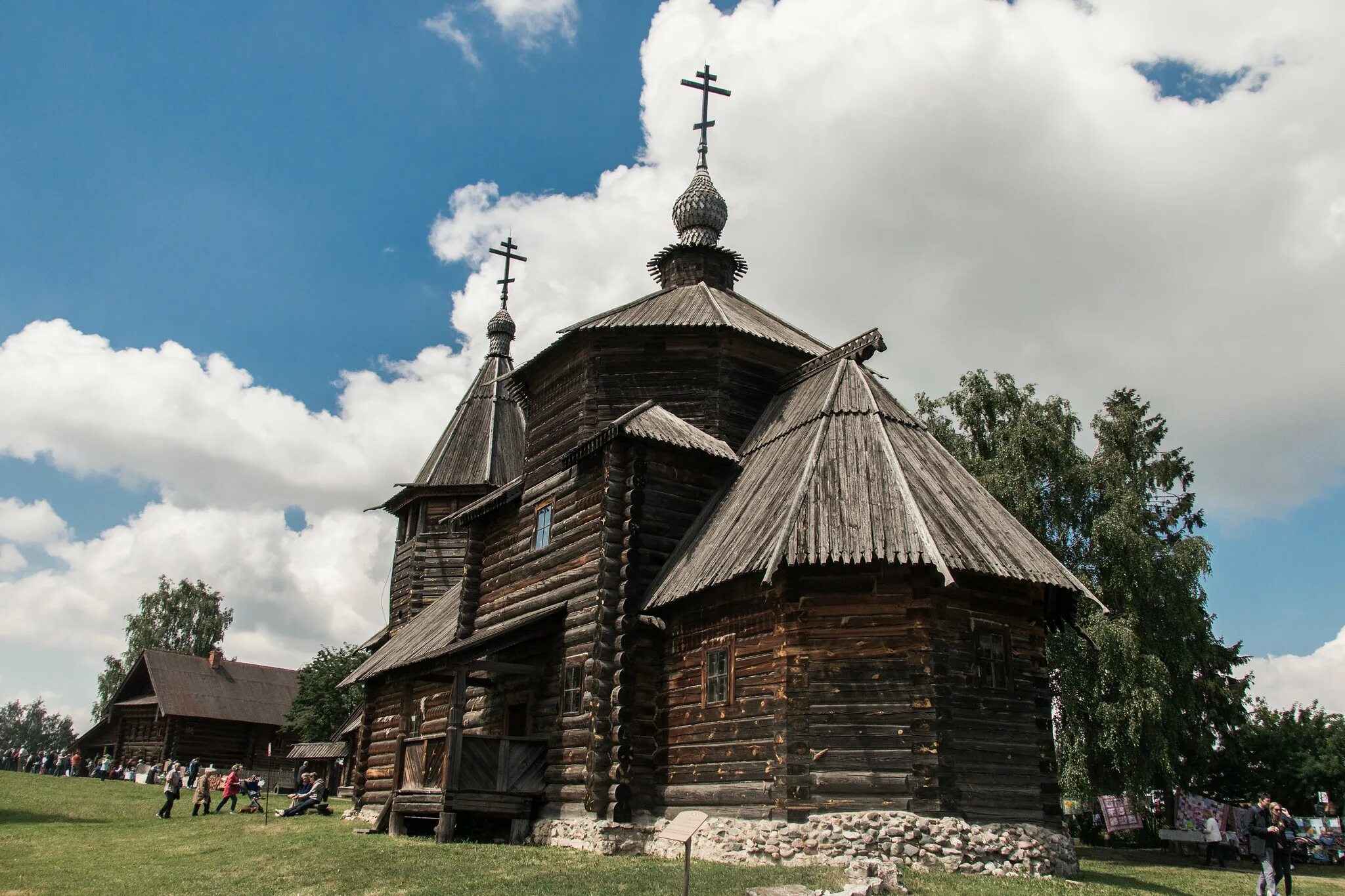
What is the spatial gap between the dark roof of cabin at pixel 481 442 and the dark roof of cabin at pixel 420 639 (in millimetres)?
6251

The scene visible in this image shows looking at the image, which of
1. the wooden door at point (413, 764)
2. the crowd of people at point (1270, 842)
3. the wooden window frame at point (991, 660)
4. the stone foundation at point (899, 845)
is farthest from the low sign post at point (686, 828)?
the wooden door at point (413, 764)

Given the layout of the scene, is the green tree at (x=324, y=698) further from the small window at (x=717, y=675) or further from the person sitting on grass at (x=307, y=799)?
the small window at (x=717, y=675)

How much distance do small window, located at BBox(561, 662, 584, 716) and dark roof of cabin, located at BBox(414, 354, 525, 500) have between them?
54.6 ft

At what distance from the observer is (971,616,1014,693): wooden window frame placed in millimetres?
13219

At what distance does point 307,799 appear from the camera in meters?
23.5

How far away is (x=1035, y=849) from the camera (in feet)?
40.6

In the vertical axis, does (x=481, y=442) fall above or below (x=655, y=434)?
above

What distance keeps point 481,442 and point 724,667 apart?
21644 millimetres

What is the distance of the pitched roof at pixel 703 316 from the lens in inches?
728

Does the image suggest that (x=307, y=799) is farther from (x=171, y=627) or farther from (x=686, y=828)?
(x=171, y=627)

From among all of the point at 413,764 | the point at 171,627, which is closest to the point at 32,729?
the point at 171,627

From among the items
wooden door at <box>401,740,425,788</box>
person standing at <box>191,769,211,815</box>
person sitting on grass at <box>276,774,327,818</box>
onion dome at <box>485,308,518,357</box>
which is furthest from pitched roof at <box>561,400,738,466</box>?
onion dome at <box>485,308,518,357</box>

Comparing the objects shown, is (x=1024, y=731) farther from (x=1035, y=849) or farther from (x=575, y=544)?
(x=575, y=544)

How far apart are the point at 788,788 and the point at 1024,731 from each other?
11.7 feet
